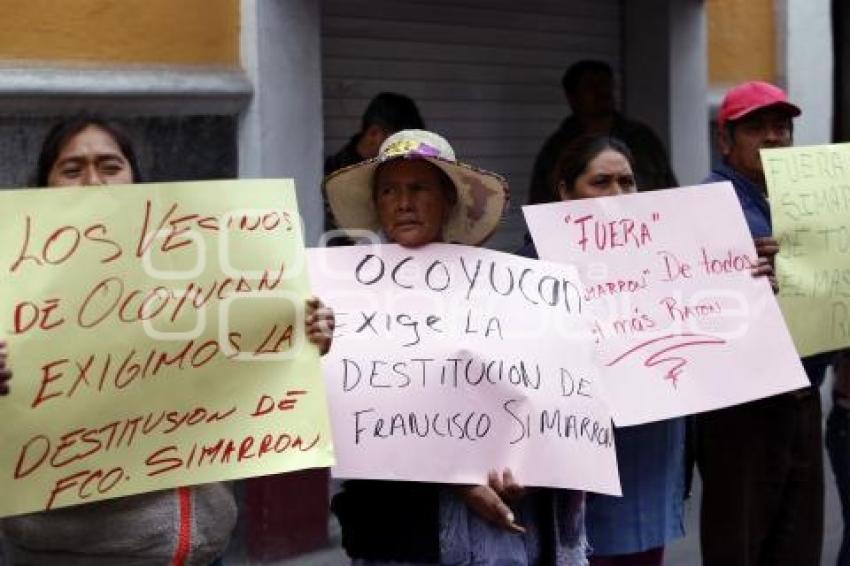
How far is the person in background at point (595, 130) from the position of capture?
20.9ft

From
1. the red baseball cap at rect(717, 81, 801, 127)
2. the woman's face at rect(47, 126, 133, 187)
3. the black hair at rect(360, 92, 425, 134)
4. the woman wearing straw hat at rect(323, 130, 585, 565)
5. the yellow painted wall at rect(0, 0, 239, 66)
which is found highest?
the yellow painted wall at rect(0, 0, 239, 66)

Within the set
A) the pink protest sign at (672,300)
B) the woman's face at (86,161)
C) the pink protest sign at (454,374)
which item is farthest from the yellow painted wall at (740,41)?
the woman's face at (86,161)

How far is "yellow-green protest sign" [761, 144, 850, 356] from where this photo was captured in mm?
3889

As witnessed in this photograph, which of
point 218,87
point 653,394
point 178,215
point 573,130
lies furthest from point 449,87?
point 178,215

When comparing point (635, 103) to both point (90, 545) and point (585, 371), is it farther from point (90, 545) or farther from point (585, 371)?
point (90, 545)

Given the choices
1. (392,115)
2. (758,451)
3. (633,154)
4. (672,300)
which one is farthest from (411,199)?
(633,154)

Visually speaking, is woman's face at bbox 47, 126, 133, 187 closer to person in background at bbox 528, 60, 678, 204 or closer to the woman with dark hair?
the woman with dark hair

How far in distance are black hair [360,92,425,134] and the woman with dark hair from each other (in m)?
3.21

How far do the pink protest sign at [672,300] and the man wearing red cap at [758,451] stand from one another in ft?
1.10

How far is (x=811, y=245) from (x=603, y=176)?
793mm

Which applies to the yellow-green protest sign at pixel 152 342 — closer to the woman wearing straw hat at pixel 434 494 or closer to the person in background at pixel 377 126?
the woman wearing straw hat at pixel 434 494

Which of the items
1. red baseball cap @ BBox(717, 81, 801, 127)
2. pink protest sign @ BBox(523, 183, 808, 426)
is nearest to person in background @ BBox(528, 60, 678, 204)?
red baseball cap @ BBox(717, 81, 801, 127)

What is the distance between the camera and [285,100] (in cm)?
571

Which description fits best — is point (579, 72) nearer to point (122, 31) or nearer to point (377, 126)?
point (377, 126)
